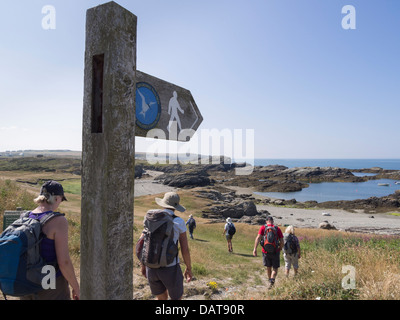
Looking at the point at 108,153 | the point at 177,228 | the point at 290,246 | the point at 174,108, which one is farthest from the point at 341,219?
the point at 108,153

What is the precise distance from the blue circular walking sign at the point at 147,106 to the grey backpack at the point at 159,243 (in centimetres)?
142

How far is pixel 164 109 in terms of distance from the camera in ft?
6.45

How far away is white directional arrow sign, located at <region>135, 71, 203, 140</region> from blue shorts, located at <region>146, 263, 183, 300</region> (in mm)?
1614

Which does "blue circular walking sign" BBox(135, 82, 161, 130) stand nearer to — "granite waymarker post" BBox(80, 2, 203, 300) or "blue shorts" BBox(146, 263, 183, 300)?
"granite waymarker post" BBox(80, 2, 203, 300)

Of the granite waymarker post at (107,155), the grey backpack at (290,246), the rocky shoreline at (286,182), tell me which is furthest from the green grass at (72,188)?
the granite waymarker post at (107,155)

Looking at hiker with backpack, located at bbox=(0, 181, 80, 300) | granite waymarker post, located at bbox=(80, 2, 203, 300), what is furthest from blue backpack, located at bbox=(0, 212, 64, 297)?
granite waymarker post, located at bbox=(80, 2, 203, 300)

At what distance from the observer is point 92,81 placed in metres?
1.54

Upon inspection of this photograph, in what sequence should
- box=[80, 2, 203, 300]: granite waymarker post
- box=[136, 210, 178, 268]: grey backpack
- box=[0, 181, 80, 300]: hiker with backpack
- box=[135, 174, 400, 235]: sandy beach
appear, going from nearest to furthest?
box=[80, 2, 203, 300]: granite waymarker post, box=[0, 181, 80, 300]: hiker with backpack, box=[136, 210, 178, 268]: grey backpack, box=[135, 174, 400, 235]: sandy beach

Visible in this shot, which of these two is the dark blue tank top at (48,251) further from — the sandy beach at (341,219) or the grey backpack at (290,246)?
the sandy beach at (341,219)

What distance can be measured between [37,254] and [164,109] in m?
1.43

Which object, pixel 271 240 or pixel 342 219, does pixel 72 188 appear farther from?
pixel 342 219

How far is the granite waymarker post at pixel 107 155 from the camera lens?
146 centimetres

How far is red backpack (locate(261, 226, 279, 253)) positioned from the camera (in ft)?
21.8

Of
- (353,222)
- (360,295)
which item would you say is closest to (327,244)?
(360,295)
